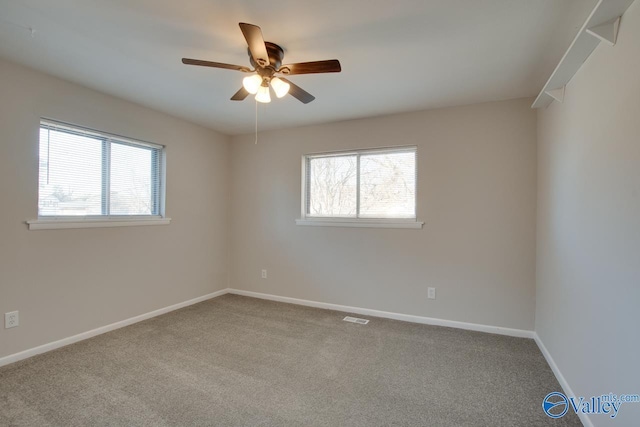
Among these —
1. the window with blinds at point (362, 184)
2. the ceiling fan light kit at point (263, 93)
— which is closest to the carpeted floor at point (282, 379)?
the window with blinds at point (362, 184)

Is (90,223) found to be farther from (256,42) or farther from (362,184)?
(362,184)

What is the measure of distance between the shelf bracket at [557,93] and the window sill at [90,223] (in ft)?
13.1

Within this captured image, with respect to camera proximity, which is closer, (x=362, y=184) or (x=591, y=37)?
(x=591, y=37)

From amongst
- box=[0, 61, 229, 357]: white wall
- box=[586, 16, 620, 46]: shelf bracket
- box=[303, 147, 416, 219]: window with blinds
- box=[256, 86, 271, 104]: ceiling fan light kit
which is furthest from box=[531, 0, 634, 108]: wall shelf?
box=[0, 61, 229, 357]: white wall

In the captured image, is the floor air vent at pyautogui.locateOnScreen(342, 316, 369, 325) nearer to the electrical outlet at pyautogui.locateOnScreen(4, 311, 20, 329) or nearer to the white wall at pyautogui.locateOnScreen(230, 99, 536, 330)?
the white wall at pyautogui.locateOnScreen(230, 99, 536, 330)

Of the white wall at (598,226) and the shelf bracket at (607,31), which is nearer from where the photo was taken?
the white wall at (598,226)

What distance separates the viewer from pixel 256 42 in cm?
167

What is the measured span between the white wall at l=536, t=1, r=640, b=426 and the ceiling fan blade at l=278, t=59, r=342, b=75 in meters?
1.43

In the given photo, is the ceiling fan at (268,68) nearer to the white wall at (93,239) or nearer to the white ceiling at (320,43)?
the white ceiling at (320,43)

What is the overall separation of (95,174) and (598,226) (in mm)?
4106

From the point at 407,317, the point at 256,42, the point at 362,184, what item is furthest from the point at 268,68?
the point at 407,317

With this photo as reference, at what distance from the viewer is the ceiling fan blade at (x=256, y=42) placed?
1.52 meters

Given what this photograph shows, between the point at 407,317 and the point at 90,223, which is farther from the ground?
the point at 90,223

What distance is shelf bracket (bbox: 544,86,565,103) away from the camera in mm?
2244
